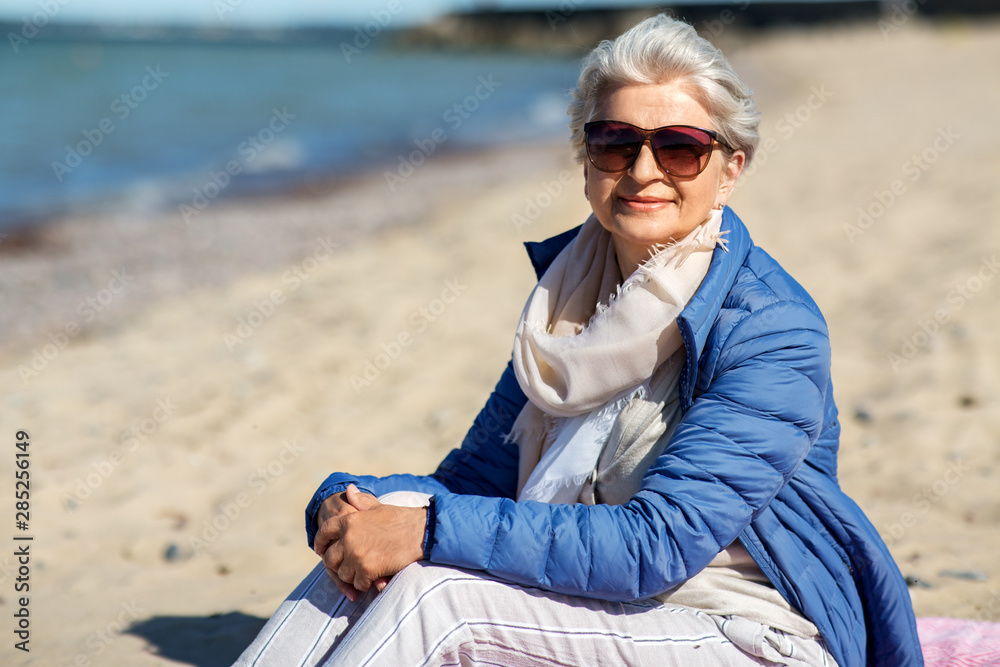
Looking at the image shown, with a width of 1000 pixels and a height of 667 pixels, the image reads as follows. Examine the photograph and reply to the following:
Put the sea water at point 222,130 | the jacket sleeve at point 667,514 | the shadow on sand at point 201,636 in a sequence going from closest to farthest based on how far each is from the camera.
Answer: the jacket sleeve at point 667,514 → the shadow on sand at point 201,636 → the sea water at point 222,130

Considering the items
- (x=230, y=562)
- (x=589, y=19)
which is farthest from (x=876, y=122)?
(x=589, y=19)

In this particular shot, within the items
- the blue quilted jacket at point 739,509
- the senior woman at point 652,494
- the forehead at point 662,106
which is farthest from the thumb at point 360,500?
the forehead at point 662,106

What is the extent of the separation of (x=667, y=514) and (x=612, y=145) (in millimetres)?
906

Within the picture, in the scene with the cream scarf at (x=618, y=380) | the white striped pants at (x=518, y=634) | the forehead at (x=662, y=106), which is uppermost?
the forehead at (x=662, y=106)

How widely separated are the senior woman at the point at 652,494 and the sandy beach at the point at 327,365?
130 cm

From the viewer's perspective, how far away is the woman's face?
2.04 meters

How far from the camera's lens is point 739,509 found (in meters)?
1.77

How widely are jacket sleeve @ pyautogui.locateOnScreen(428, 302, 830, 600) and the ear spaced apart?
0.51 metres

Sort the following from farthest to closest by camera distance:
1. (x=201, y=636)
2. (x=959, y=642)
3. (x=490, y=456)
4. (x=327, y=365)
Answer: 1. (x=327, y=365)
2. (x=201, y=636)
3. (x=959, y=642)
4. (x=490, y=456)

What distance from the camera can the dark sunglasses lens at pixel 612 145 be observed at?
2074 millimetres

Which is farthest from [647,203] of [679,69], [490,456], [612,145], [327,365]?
[327,365]

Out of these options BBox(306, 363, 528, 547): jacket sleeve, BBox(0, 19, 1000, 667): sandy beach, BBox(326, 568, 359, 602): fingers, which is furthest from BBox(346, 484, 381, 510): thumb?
BBox(0, 19, 1000, 667): sandy beach

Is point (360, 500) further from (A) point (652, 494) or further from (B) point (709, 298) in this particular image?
(B) point (709, 298)

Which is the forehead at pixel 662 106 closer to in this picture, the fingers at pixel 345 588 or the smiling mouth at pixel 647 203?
the smiling mouth at pixel 647 203
